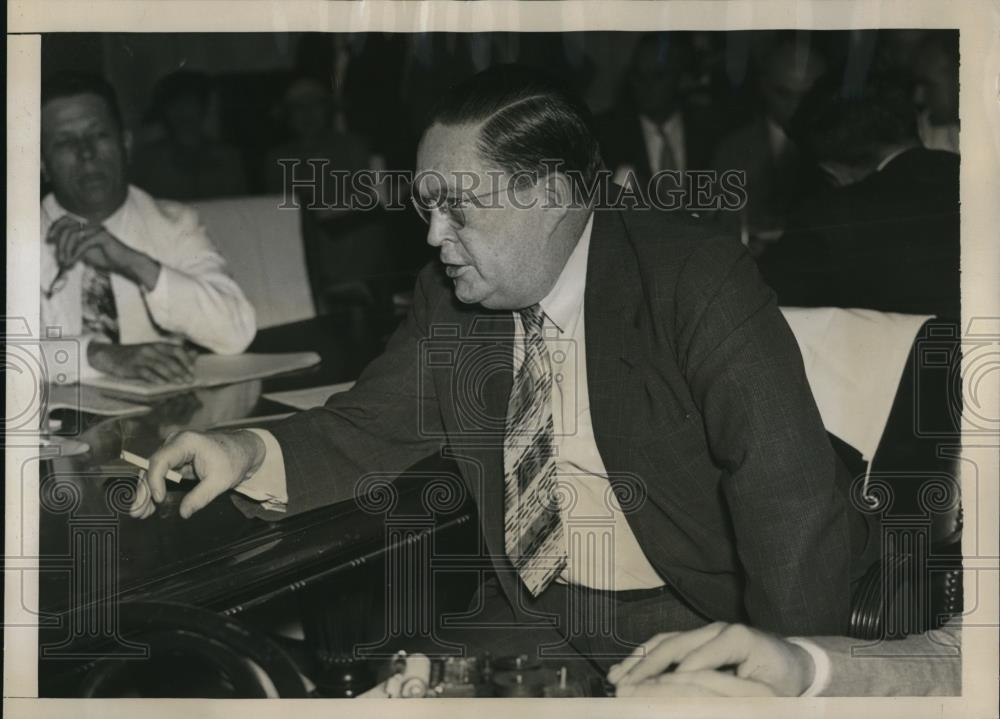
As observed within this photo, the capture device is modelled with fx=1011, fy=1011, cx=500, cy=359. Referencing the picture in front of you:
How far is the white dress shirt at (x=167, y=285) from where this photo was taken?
1.60m

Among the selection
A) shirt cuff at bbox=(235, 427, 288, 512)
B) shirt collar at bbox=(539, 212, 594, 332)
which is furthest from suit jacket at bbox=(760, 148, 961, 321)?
shirt cuff at bbox=(235, 427, 288, 512)

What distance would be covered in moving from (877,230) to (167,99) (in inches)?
44.9

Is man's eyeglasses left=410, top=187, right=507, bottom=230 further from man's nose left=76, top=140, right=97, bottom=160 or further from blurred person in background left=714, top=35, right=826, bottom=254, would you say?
man's nose left=76, top=140, right=97, bottom=160

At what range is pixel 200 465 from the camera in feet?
4.84

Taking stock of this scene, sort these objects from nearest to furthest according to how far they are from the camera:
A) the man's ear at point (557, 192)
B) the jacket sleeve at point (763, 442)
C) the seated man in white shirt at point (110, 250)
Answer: the jacket sleeve at point (763, 442), the man's ear at point (557, 192), the seated man in white shirt at point (110, 250)

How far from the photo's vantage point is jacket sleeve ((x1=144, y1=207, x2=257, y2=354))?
161cm

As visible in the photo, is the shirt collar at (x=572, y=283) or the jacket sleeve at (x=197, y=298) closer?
the shirt collar at (x=572, y=283)

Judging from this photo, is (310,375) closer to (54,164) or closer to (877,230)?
(54,164)

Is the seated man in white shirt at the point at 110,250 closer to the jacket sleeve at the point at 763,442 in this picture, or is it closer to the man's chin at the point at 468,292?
the man's chin at the point at 468,292

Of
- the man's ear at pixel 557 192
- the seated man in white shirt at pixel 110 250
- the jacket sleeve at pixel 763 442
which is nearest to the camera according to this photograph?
the jacket sleeve at pixel 763 442

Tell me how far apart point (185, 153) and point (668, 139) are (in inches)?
30.3

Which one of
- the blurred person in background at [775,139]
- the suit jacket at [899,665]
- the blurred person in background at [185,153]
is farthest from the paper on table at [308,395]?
the suit jacket at [899,665]

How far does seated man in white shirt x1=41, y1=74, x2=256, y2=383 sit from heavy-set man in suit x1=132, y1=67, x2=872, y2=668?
0.21 metres

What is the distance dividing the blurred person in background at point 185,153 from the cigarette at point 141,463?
0.41 meters
